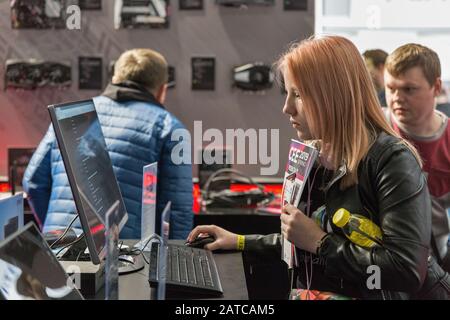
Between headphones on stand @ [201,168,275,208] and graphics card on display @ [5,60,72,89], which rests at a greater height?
graphics card on display @ [5,60,72,89]

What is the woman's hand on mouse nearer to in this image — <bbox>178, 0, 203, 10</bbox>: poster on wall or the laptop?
the laptop

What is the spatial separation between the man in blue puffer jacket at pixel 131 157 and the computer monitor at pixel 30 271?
1461 millimetres

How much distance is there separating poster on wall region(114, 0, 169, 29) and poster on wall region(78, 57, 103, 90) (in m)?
0.25

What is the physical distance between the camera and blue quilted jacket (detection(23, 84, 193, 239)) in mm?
2785

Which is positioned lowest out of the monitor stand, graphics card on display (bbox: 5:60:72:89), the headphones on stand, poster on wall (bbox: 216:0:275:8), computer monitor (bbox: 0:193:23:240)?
the headphones on stand

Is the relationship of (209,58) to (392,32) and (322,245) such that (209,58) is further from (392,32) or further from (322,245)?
(322,245)

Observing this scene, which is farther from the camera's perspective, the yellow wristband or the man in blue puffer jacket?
the man in blue puffer jacket

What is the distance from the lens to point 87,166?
1.63 m

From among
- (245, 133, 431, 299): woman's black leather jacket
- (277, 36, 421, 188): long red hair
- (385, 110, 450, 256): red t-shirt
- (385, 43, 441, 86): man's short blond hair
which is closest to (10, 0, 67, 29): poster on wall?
(385, 43, 441, 86): man's short blond hair

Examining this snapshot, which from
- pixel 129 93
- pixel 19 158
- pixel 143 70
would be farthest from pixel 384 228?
pixel 19 158

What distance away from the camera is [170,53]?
13.3 ft

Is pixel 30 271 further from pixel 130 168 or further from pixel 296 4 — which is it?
pixel 296 4

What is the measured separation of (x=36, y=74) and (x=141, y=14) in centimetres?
71
